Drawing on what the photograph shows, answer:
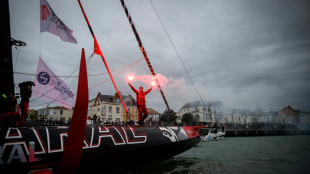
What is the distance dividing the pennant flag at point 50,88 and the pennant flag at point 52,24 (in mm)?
1393

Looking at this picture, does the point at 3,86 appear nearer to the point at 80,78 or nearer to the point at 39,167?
the point at 39,167

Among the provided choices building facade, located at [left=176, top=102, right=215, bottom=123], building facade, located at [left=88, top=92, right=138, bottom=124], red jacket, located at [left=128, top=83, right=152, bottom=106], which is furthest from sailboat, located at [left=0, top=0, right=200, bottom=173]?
building facade, located at [left=176, top=102, right=215, bottom=123]

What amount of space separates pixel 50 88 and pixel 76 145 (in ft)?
20.3

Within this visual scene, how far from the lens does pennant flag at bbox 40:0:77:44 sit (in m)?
6.46

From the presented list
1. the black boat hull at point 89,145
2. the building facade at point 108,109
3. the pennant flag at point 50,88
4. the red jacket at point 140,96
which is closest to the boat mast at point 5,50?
→ the pennant flag at point 50,88

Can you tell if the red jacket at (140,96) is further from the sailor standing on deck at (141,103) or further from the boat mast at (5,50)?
the boat mast at (5,50)

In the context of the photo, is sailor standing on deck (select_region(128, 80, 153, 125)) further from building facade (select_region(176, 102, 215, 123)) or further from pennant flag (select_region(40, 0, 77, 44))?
building facade (select_region(176, 102, 215, 123))

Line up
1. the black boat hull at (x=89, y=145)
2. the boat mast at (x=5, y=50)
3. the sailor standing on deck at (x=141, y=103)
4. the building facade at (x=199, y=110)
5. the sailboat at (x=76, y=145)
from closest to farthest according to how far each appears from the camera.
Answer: the sailboat at (x=76, y=145) → the black boat hull at (x=89, y=145) → the boat mast at (x=5, y=50) → the sailor standing on deck at (x=141, y=103) → the building facade at (x=199, y=110)

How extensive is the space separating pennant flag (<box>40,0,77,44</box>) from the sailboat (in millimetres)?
4670

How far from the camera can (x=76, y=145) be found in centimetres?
191

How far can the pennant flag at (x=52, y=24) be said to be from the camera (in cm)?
646

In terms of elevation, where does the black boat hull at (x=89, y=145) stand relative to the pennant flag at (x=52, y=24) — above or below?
below

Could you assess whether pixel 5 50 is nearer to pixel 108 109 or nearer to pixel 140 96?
pixel 140 96

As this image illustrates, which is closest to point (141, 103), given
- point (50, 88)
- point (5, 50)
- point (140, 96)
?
point (140, 96)
